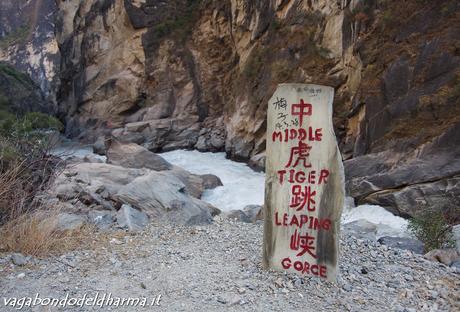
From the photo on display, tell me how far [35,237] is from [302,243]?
111 inches

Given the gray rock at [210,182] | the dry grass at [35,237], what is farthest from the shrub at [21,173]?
the gray rock at [210,182]

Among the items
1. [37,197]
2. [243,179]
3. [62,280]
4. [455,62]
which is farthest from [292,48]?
[62,280]

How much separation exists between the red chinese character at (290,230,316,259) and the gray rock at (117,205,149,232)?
2390mm

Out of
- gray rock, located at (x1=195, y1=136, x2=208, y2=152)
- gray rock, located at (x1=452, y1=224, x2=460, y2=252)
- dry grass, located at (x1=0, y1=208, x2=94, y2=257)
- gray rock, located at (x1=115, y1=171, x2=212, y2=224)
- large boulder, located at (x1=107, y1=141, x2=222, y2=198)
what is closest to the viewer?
dry grass, located at (x1=0, y1=208, x2=94, y2=257)

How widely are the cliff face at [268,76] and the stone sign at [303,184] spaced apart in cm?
634

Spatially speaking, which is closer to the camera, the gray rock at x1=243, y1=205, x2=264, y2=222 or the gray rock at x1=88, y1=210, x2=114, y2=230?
the gray rock at x1=88, y1=210, x2=114, y2=230

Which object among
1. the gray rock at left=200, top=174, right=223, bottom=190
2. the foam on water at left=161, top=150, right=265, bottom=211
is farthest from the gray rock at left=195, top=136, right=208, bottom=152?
the gray rock at left=200, top=174, right=223, bottom=190

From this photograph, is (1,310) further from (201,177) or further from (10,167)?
(201,177)

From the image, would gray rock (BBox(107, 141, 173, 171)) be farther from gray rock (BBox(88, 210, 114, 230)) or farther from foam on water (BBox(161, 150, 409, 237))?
gray rock (BBox(88, 210, 114, 230))

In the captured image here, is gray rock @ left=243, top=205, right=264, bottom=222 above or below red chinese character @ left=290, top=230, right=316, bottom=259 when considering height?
below

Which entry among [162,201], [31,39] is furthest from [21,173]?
[31,39]

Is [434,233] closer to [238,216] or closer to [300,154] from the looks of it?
[300,154]

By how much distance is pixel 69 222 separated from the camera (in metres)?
5.75

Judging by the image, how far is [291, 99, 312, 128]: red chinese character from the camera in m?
4.42
